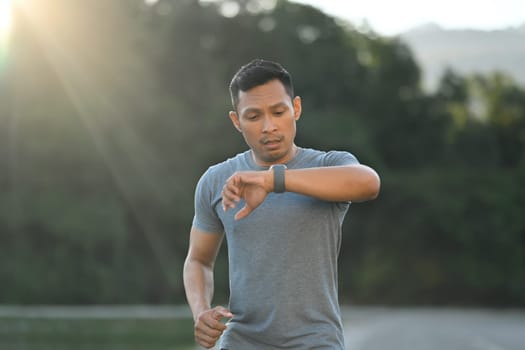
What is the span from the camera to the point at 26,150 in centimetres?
4031

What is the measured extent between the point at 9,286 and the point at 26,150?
499 cm

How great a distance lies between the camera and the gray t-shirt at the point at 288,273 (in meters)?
3.79

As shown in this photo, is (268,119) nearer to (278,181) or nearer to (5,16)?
(278,181)

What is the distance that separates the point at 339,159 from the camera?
389cm

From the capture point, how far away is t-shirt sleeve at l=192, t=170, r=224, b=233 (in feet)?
13.4

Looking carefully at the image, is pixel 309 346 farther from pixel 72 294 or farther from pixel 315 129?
pixel 315 129

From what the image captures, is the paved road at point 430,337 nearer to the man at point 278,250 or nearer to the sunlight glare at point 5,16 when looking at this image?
the sunlight glare at point 5,16

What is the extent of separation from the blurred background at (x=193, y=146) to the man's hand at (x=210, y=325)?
74.5ft

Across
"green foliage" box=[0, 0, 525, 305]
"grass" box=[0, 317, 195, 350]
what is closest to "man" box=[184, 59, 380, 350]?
"grass" box=[0, 317, 195, 350]

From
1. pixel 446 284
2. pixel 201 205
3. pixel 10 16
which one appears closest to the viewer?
pixel 201 205

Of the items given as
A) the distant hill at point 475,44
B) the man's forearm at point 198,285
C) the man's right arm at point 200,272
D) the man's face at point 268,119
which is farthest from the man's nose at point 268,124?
the distant hill at point 475,44

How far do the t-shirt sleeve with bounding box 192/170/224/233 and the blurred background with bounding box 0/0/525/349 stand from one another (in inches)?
879

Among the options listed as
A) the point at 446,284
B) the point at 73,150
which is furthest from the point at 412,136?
the point at 73,150

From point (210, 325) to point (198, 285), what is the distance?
0.45 m
